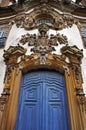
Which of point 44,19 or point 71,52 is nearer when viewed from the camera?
point 71,52

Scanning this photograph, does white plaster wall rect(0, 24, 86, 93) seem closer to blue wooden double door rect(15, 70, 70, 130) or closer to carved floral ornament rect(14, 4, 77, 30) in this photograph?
carved floral ornament rect(14, 4, 77, 30)

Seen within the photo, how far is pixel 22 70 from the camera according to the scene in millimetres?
7465

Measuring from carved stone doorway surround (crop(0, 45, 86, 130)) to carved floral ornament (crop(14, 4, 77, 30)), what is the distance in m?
1.93

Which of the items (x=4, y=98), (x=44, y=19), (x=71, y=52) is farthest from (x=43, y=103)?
(x=44, y=19)

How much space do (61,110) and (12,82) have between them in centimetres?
184

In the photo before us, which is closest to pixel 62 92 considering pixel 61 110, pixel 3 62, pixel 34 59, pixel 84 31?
pixel 61 110

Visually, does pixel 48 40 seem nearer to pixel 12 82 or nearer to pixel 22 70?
pixel 22 70

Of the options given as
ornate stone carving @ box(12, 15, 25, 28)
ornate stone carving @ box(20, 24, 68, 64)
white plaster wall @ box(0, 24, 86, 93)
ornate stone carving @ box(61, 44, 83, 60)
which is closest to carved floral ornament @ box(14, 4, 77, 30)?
ornate stone carving @ box(12, 15, 25, 28)

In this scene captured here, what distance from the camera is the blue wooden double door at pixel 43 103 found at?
597cm

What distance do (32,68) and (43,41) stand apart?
4.61 feet

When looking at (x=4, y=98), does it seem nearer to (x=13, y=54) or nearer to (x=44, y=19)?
(x=13, y=54)

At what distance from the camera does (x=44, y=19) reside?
34.9 feet

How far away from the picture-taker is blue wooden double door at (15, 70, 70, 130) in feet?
19.6

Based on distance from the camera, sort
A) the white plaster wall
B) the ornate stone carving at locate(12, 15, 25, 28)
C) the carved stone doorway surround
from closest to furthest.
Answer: the carved stone doorway surround → the white plaster wall → the ornate stone carving at locate(12, 15, 25, 28)
